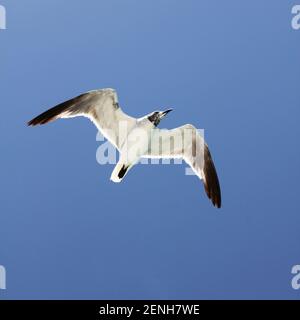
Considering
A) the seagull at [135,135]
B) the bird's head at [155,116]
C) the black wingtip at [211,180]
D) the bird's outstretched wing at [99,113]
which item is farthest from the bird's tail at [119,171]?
the black wingtip at [211,180]

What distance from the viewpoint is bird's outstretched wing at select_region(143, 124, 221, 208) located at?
7.51 meters

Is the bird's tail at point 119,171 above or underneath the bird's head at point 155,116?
underneath

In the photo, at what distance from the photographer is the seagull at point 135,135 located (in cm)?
712

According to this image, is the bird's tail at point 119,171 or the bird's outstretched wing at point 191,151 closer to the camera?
the bird's tail at point 119,171

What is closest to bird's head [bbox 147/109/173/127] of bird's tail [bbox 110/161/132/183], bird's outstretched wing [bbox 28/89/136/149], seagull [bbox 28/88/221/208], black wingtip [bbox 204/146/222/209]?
seagull [bbox 28/88/221/208]

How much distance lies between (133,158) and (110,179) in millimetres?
407

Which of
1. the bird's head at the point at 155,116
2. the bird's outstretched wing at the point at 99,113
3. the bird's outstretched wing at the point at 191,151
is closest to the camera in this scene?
the bird's outstretched wing at the point at 99,113

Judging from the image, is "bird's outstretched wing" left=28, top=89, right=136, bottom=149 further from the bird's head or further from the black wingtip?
the black wingtip

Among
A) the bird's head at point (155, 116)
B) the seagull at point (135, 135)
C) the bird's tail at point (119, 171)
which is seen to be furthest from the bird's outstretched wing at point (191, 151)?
the bird's tail at point (119, 171)

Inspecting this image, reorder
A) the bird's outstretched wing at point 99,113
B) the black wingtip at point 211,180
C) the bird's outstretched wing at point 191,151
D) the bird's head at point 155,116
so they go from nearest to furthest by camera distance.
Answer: the bird's outstretched wing at point 99,113 < the bird's head at point 155,116 < the bird's outstretched wing at point 191,151 < the black wingtip at point 211,180

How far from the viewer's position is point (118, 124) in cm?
734

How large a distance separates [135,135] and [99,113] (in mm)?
526

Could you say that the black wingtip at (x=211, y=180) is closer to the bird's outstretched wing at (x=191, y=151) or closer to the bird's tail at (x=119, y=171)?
the bird's outstretched wing at (x=191, y=151)

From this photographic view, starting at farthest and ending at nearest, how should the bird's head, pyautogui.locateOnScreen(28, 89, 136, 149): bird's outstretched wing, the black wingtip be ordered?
the black wingtip, the bird's head, pyautogui.locateOnScreen(28, 89, 136, 149): bird's outstretched wing
